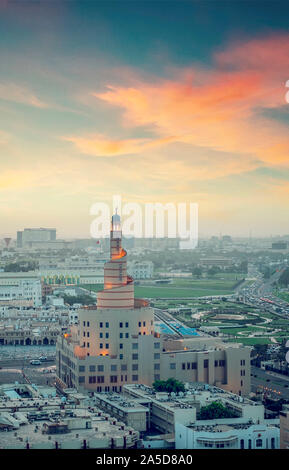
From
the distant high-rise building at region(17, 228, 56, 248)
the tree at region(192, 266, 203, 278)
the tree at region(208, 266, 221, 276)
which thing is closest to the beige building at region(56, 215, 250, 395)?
the distant high-rise building at region(17, 228, 56, 248)

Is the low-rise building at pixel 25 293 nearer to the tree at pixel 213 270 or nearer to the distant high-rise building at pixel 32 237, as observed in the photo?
the distant high-rise building at pixel 32 237

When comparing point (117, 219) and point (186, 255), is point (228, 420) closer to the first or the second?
point (117, 219)

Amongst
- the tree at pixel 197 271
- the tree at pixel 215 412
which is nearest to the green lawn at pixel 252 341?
the tree at pixel 215 412

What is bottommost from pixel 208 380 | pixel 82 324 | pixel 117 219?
pixel 208 380

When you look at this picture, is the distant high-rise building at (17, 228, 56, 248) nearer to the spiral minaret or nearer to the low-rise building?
the low-rise building

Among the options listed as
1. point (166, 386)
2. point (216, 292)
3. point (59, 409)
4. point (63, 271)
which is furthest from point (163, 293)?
point (59, 409)

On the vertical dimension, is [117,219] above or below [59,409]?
above

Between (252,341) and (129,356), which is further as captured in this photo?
(252,341)

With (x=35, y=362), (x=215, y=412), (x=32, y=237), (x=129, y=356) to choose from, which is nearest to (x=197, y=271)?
(x=32, y=237)

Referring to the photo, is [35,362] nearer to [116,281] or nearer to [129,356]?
[116,281]
